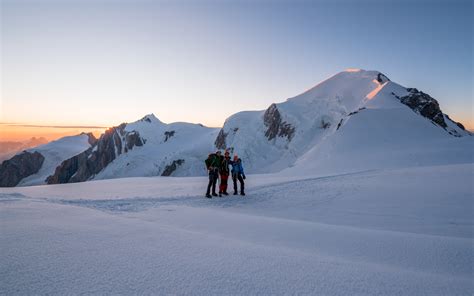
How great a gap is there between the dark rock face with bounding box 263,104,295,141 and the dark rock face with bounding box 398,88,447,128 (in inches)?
1009

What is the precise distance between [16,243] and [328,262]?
4.18m

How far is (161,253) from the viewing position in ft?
11.6

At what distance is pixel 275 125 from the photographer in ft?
243

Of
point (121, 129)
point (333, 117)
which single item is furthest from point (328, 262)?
point (121, 129)

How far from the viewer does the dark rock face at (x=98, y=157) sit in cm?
12406

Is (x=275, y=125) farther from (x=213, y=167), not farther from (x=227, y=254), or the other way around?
(x=227, y=254)

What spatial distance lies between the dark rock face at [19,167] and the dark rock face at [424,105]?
664ft

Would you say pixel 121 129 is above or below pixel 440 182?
above

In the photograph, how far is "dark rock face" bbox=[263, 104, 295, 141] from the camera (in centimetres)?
6919

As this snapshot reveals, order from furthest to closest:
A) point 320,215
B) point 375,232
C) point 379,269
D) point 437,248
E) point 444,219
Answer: point 320,215 < point 444,219 < point 375,232 < point 437,248 < point 379,269

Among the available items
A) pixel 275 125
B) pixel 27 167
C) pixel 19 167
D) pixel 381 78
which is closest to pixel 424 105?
pixel 381 78

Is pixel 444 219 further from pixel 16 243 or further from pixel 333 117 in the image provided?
pixel 333 117

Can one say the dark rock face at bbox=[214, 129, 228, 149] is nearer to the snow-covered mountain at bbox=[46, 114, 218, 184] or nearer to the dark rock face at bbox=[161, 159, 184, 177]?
the snow-covered mountain at bbox=[46, 114, 218, 184]

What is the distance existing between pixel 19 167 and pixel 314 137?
187407 mm
